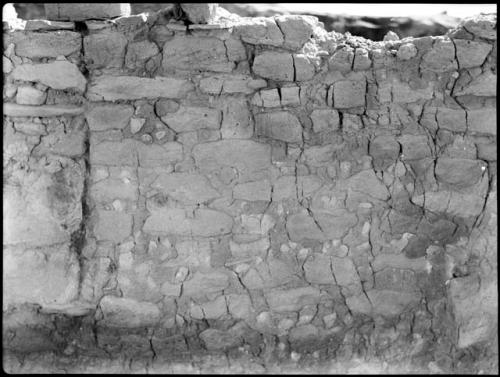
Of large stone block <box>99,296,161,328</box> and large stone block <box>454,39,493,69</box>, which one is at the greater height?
large stone block <box>454,39,493,69</box>


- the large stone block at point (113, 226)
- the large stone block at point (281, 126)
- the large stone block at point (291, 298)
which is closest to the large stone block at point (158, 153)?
the large stone block at point (113, 226)

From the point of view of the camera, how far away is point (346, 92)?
8.50 feet

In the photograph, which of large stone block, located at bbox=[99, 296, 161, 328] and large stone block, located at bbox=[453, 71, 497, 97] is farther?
large stone block, located at bbox=[99, 296, 161, 328]

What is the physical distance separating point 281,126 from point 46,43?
0.98 meters

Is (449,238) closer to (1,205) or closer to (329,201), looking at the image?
(329,201)

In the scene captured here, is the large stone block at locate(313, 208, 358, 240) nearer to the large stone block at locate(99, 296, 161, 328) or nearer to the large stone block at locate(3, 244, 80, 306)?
the large stone block at locate(99, 296, 161, 328)

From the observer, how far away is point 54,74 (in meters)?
2.58

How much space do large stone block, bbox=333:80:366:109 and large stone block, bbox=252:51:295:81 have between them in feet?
0.62

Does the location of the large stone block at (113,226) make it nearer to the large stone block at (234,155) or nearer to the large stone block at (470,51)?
the large stone block at (234,155)

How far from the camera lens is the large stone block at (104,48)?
257cm

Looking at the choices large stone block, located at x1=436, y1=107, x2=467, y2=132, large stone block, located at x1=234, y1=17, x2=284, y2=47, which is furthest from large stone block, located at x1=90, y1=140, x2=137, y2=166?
large stone block, located at x1=436, y1=107, x2=467, y2=132

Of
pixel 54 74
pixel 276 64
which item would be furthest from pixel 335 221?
pixel 54 74

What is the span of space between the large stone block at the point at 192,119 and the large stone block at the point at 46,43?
18.2 inches

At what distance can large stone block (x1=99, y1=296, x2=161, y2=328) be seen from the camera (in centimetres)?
270
